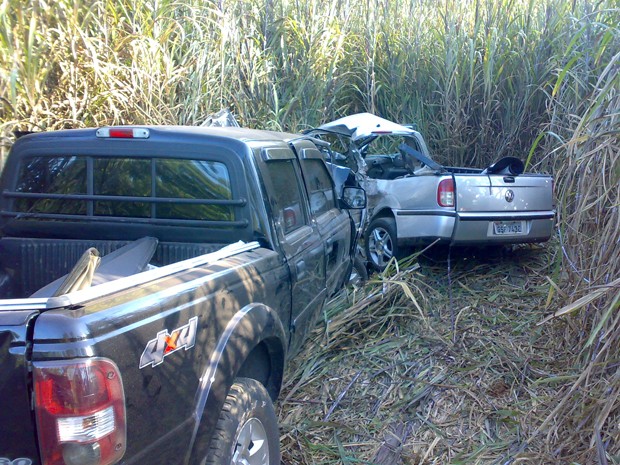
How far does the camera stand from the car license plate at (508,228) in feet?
20.5

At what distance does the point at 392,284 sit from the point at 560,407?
89.5 inches

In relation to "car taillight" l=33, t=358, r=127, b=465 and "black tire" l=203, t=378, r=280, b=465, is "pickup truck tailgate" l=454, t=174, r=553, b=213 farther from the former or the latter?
"car taillight" l=33, t=358, r=127, b=465

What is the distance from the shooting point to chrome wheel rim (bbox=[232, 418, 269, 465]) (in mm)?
2750

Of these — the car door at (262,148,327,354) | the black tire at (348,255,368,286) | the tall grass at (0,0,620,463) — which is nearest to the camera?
the tall grass at (0,0,620,463)

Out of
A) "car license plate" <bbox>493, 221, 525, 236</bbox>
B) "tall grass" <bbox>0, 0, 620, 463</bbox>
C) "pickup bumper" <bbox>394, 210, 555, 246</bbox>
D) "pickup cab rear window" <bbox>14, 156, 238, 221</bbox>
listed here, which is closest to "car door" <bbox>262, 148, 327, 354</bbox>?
"pickup cab rear window" <bbox>14, 156, 238, 221</bbox>

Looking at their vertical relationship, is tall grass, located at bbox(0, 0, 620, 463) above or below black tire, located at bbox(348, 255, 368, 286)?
above

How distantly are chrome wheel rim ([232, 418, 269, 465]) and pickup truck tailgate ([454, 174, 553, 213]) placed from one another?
3.73 m

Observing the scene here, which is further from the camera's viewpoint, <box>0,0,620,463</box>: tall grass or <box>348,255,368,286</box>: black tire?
<box>348,255,368,286</box>: black tire

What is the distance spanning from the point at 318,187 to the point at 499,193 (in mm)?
2241

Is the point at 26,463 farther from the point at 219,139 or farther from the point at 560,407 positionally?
the point at 560,407

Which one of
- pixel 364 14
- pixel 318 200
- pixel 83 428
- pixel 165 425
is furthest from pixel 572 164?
pixel 364 14

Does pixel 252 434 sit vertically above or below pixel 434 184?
below

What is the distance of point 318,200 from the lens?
15.7 feet

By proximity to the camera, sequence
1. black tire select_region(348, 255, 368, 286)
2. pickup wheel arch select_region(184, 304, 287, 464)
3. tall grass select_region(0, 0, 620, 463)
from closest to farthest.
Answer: pickup wheel arch select_region(184, 304, 287, 464)
tall grass select_region(0, 0, 620, 463)
black tire select_region(348, 255, 368, 286)
